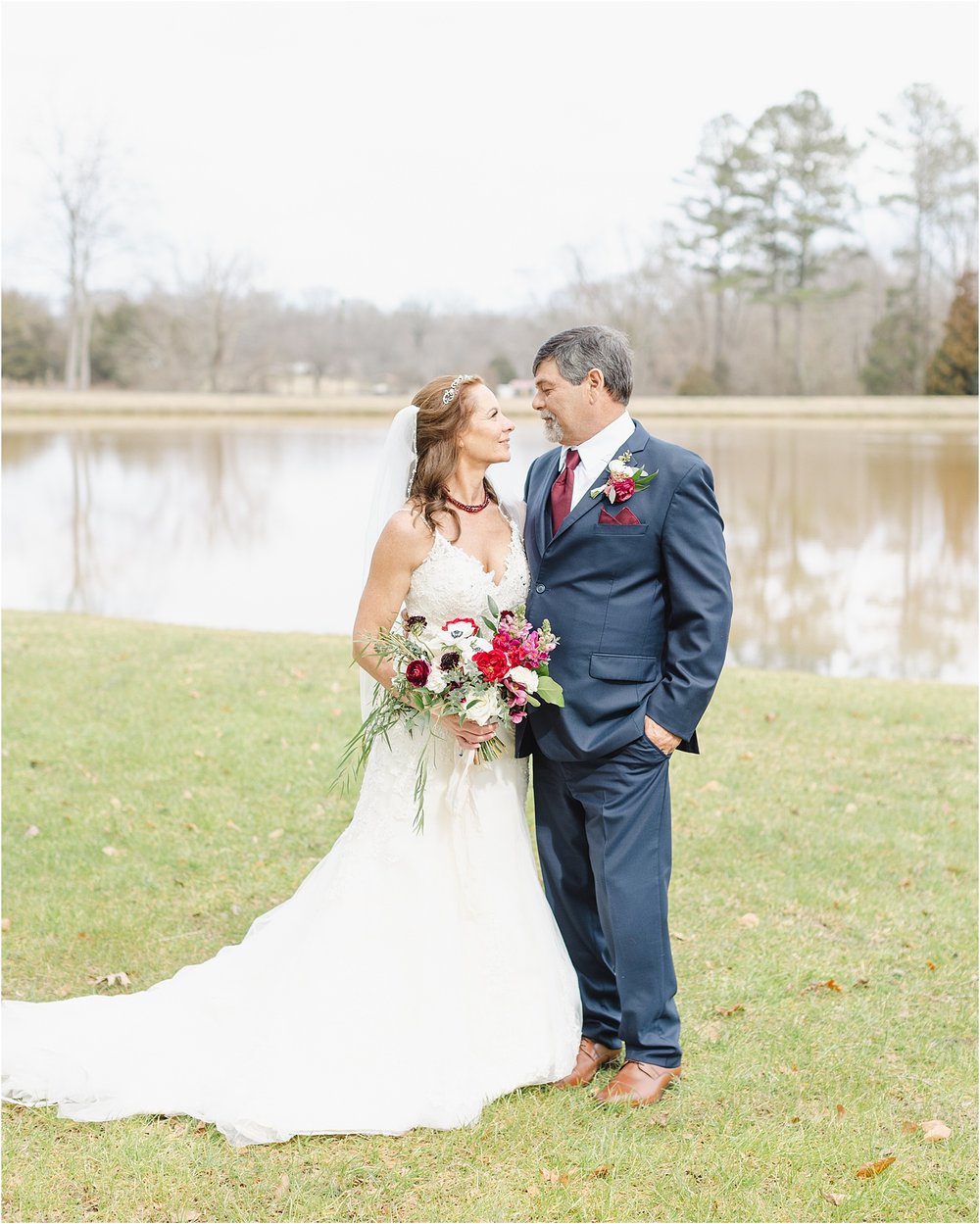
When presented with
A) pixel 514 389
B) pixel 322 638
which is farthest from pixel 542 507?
pixel 514 389

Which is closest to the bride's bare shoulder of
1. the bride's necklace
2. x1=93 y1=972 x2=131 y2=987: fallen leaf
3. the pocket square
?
the bride's necklace

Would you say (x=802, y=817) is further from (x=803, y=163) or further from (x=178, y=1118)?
(x=803, y=163)

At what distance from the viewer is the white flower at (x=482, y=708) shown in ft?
11.9

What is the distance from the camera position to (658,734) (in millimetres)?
3773

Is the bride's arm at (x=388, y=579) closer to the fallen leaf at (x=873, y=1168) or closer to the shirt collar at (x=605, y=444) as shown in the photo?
the shirt collar at (x=605, y=444)

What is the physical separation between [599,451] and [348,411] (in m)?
49.8

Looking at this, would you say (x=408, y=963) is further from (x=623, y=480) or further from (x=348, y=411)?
(x=348, y=411)

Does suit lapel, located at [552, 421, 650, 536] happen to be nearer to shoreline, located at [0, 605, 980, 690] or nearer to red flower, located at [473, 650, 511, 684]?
red flower, located at [473, 650, 511, 684]

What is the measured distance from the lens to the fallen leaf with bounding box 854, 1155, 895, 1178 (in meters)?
3.64

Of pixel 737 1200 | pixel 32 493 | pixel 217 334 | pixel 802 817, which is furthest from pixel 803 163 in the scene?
pixel 737 1200

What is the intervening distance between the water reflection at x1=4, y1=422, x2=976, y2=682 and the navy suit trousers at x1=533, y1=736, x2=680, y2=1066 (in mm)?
1099

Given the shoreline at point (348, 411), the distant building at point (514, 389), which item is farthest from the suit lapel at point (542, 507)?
the distant building at point (514, 389)

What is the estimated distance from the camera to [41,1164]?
363 centimetres

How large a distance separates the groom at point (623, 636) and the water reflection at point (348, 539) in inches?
22.4
